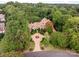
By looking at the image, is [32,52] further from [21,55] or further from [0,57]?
[0,57]

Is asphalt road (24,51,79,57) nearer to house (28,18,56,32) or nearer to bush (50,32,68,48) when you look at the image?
bush (50,32,68,48)

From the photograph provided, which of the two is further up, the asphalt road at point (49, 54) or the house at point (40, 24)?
the house at point (40, 24)

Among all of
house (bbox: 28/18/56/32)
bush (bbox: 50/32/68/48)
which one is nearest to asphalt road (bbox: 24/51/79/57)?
bush (bbox: 50/32/68/48)

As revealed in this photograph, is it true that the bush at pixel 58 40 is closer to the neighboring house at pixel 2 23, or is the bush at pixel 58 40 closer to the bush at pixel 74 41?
the bush at pixel 74 41

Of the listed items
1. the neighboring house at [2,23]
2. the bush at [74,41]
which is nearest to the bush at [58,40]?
the bush at [74,41]

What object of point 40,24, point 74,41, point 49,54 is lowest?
point 49,54

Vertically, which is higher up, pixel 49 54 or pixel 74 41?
pixel 74 41

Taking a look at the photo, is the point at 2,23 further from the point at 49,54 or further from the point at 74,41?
the point at 74,41

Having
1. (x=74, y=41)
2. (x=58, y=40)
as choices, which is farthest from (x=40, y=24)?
(x=74, y=41)
